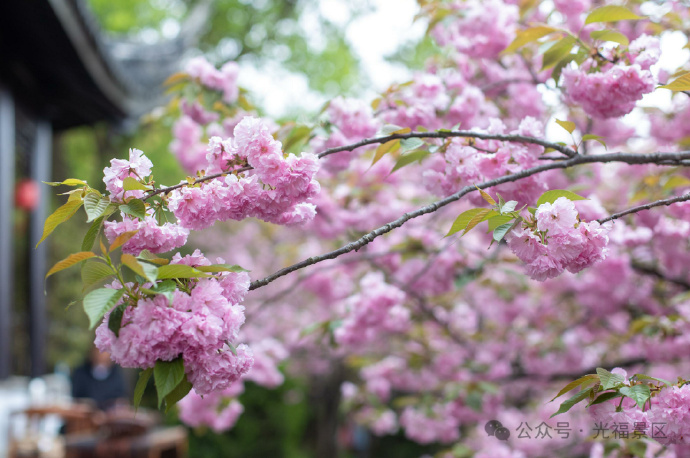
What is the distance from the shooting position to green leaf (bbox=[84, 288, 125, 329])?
88cm

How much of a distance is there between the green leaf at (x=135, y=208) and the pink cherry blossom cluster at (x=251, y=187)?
7cm

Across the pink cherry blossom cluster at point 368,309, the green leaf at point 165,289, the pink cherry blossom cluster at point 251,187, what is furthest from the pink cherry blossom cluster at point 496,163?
the pink cherry blossom cluster at point 368,309

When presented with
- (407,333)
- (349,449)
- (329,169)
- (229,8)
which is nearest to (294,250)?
Result: (407,333)

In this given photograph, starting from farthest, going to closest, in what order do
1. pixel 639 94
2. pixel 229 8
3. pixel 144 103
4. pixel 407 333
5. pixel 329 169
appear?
pixel 229 8 < pixel 144 103 < pixel 407 333 < pixel 329 169 < pixel 639 94

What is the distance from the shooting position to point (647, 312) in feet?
9.96

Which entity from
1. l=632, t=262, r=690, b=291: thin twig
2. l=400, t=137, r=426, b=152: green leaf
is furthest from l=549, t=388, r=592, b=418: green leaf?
l=632, t=262, r=690, b=291: thin twig

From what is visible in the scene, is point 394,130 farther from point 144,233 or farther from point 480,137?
point 144,233

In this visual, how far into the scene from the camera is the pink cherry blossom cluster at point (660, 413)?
1151mm

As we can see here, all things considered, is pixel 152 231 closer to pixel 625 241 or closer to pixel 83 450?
pixel 625 241

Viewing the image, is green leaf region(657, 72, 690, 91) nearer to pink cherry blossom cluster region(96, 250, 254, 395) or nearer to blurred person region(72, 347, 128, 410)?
pink cherry blossom cluster region(96, 250, 254, 395)

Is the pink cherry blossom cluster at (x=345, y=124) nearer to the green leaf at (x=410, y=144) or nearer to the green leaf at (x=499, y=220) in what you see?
the green leaf at (x=410, y=144)

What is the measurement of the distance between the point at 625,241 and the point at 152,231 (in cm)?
190

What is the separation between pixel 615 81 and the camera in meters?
1.45

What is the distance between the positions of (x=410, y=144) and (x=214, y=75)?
108 cm
